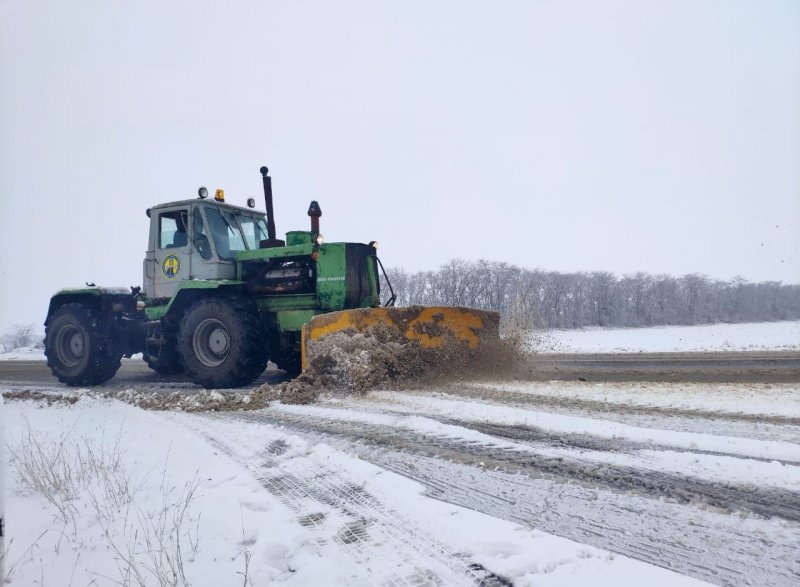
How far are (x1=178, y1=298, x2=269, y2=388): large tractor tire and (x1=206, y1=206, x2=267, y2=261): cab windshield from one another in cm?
102

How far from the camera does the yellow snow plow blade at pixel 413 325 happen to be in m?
6.48

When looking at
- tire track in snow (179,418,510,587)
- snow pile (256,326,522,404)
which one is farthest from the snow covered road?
snow pile (256,326,522,404)

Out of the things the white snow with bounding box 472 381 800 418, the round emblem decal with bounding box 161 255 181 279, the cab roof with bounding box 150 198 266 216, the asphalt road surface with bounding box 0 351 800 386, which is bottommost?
the asphalt road surface with bounding box 0 351 800 386

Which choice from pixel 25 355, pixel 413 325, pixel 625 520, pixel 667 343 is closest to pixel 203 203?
pixel 413 325

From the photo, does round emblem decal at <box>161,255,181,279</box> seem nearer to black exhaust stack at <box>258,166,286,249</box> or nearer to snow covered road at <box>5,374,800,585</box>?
black exhaust stack at <box>258,166,286,249</box>

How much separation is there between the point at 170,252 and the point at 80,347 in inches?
93.3

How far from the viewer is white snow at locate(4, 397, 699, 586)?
2.01 m

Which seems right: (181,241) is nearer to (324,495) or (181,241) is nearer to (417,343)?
(417,343)

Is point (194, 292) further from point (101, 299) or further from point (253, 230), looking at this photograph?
point (101, 299)

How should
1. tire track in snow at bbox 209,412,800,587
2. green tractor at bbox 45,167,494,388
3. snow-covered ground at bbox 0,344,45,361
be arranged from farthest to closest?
snow-covered ground at bbox 0,344,45,361 < green tractor at bbox 45,167,494,388 < tire track in snow at bbox 209,412,800,587

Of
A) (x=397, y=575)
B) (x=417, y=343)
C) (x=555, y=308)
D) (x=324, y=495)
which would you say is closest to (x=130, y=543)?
(x=324, y=495)

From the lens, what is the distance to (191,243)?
797cm

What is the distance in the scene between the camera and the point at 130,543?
2.39 m

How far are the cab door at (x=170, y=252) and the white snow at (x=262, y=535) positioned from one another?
182 inches
